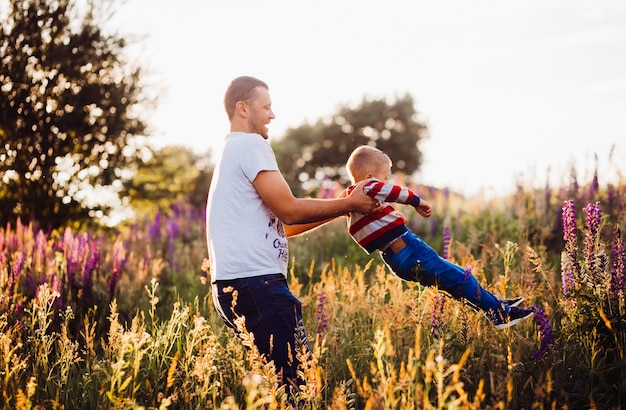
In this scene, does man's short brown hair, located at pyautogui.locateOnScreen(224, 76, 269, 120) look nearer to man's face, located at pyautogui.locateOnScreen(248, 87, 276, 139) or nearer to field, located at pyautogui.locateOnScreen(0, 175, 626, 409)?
man's face, located at pyautogui.locateOnScreen(248, 87, 276, 139)

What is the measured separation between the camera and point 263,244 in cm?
313

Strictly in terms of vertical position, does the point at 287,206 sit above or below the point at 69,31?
below

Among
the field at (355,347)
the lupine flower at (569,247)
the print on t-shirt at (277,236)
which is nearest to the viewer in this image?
the field at (355,347)

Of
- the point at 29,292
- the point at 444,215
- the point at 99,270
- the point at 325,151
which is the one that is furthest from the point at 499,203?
the point at 325,151

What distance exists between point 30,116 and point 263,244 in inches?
299

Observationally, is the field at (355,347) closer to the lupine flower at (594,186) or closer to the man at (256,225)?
the man at (256,225)

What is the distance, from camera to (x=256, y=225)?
124 inches

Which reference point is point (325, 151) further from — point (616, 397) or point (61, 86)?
point (616, 397)

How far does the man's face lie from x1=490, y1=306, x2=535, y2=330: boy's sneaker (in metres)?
1.77

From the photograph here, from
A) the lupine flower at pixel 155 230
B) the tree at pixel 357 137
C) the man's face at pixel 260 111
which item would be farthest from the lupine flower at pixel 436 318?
the tree at pixel 357 137

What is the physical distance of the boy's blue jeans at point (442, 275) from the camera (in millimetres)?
3621

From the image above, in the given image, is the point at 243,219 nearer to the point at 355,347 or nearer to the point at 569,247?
A: the point at 355,347

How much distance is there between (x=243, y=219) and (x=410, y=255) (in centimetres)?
111

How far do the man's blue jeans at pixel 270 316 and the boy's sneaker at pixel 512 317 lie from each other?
49.0 inches
